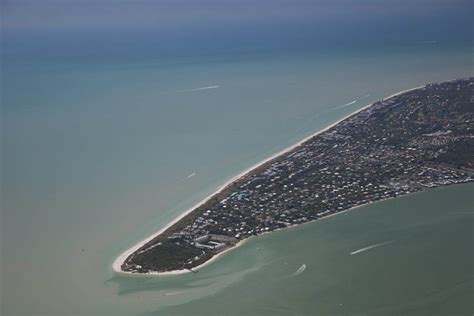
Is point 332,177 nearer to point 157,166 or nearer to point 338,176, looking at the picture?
point 338,176

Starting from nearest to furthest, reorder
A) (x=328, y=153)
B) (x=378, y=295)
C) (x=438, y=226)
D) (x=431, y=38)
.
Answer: (x=378, y=295)
(x=438, y=226)
(x=328, y=153)
(x=431, y=38)

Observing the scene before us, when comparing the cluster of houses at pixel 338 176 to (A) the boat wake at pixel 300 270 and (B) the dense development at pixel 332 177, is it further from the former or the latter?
(A) the boat wake at pixel 300 270

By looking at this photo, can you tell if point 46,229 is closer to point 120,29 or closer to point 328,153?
point 328,153

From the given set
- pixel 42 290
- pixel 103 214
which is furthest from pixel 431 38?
pixel 42 290

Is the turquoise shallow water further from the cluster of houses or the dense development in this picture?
the cluster of houses

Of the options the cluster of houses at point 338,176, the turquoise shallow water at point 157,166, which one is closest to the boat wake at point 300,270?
the turquoise shallow water at point 157,166

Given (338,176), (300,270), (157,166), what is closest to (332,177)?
(338,176)
